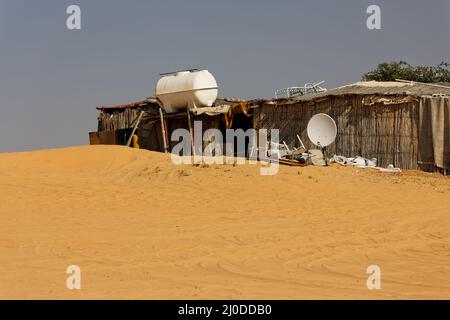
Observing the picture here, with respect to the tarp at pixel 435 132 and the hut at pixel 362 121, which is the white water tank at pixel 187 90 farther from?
the tarp at pixel 435 132

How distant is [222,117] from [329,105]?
14.0 ft

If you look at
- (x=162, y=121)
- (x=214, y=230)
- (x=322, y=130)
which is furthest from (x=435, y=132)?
(x=214, y=230)

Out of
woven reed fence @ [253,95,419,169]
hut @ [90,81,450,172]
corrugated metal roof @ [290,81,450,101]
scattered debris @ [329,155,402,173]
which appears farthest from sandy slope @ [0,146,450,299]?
corrugated metal roof @ [290,81,450,101]

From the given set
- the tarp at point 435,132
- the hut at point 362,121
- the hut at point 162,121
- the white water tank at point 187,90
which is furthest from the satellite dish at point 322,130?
the white water tank at point 187,90

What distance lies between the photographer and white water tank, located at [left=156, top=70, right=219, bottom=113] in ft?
74.6

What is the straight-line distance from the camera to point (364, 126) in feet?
64.6

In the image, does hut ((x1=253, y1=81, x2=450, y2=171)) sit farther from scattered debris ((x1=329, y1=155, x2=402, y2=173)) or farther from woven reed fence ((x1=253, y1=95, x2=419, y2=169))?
scattered debris ((x1=329, y1=155, x2=402, y2=173))

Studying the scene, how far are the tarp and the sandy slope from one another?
2.42 m

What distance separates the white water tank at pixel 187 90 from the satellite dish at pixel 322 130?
215 inches

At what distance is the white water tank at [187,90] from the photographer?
2275 centimetres

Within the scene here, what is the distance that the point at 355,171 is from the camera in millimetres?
16781

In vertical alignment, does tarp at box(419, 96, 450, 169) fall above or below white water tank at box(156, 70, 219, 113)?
below

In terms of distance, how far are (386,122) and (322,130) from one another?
2083mm
